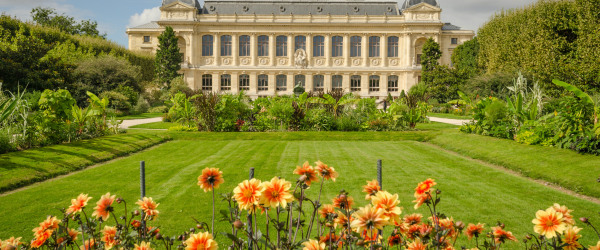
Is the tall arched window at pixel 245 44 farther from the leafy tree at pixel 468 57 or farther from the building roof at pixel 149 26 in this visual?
the leafy tree at pixel 468 57

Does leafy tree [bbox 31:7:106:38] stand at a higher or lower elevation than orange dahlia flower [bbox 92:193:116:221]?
higher

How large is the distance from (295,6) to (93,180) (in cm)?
4775

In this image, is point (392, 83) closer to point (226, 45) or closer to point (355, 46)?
point (355, 46)

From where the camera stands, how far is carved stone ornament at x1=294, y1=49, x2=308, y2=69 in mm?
50781

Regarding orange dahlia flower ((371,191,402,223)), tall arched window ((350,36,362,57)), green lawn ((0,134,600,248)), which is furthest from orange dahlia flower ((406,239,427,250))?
tall arched window ((350,36,362,57))

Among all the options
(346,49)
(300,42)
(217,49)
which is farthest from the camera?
(300,42)

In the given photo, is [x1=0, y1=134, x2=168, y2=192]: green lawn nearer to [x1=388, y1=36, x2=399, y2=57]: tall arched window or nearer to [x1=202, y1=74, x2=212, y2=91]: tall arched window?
[x1=202, y1=74, x2=212, y2=91]: tall arched window

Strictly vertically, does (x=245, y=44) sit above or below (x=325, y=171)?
above

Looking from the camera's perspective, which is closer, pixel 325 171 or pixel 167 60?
pixel 325 171

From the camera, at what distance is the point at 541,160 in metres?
9.19

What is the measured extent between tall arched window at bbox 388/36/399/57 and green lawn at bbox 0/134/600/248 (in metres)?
40.3

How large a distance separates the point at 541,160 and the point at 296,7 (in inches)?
1836

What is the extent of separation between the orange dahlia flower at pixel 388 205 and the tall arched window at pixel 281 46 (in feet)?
166

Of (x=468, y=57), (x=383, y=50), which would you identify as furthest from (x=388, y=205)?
(x=383, y=50)
